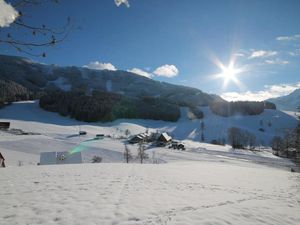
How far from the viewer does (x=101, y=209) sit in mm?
10883

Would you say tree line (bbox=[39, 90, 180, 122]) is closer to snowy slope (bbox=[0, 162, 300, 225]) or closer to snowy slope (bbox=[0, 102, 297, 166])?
snowy slope (bbox=[0, 102, 297, 166])

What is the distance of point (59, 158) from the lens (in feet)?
141

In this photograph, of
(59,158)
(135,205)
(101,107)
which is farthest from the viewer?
(101,107)

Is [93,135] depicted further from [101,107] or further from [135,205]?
[135,205]

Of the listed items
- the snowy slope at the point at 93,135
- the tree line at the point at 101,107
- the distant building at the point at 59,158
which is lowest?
the distant building at the point at 59,158

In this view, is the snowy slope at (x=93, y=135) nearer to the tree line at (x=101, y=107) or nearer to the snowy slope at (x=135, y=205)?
the tree line at (x=101, y=107)

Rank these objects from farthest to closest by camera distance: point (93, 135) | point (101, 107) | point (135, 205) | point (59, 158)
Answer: point (101, 107), point (93, 135), point (59, 158), point (135, 205)

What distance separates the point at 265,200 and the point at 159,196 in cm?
633

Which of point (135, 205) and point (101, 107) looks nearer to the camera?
point (135, 205)

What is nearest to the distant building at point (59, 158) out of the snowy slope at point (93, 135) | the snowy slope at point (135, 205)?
the snowy slope at point (93, 135)

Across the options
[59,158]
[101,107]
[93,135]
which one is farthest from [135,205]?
[101,107]

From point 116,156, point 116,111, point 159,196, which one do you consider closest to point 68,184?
point 159,196

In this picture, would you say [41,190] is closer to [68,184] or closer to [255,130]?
[68,184]

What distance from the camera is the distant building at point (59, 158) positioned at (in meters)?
42.4
